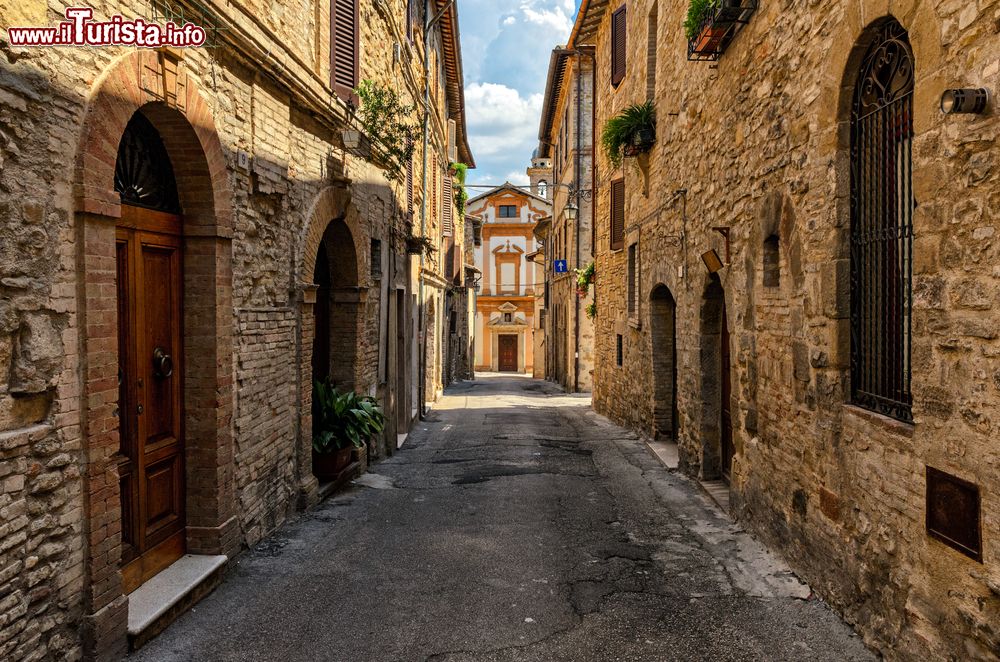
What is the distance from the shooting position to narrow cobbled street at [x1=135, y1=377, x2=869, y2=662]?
13.5 ft

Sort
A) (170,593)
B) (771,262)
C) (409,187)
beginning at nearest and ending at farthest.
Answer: (170,593) < (771,262) < (409,187)

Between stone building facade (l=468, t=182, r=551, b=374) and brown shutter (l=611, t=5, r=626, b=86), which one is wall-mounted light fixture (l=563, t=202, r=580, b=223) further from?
stone building facade (l=468, t=182, r=551, b=374)

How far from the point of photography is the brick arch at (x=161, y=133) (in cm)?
358

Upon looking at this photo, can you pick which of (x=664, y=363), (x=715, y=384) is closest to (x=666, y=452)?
(x=664, y=363)

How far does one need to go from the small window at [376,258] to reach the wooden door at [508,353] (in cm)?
3681

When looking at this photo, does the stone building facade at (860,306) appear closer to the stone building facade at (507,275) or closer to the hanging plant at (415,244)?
the hanging plant at (415,244)

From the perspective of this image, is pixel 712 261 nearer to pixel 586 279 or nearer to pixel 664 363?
pixel 664 363

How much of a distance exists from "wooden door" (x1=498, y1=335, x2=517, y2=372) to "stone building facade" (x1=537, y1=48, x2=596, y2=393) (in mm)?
19814

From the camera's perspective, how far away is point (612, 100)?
1472 centimetres

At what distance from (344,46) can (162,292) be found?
4.11 meters

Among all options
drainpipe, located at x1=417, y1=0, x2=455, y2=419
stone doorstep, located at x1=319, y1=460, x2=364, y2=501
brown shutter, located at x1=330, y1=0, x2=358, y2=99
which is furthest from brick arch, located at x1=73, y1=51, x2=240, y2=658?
drainpipe, located at x1=417, y1=0, x2=455, y2=419

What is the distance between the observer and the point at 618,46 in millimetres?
13875

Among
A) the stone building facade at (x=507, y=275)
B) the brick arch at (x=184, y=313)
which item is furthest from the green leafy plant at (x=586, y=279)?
the stone building facade at (x=507, y=275)

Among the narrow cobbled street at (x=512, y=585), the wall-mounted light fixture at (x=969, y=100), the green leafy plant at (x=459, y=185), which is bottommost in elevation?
the narrow cobbled street at (x=512, y=585)
